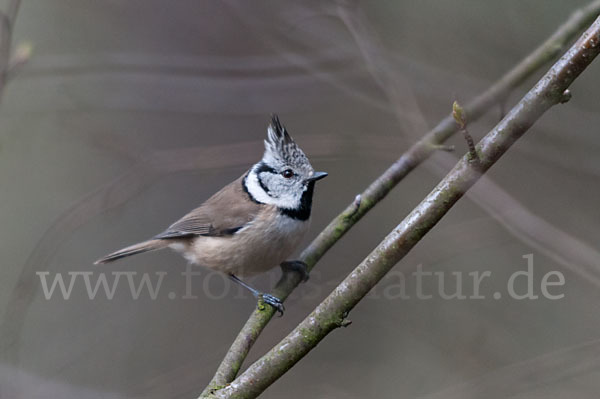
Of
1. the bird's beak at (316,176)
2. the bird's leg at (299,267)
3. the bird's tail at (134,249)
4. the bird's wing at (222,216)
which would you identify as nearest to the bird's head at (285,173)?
the bird's beak at (316,176)

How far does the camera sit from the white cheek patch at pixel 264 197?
14.4ft

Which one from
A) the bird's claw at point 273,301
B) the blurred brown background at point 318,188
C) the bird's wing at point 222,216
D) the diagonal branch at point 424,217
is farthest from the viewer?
the bird's wing at point 222,216

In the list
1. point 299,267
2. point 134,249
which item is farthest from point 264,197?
point 134,249

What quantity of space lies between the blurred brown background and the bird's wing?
0.31 m

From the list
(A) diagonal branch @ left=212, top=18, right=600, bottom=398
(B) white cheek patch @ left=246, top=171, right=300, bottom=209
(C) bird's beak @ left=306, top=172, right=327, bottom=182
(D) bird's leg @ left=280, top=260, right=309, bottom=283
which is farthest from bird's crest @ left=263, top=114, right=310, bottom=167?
(A) diagonal branch @ left=212, top=18, right=600, bottom=398

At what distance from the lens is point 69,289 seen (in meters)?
6.38

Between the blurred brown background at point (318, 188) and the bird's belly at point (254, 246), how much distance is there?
0.34 metres

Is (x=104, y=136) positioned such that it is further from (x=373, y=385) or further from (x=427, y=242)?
(x=373, y=385)

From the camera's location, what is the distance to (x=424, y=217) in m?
2.37

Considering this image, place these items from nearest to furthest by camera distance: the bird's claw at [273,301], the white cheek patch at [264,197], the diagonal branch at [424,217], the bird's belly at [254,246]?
the diagonal branch at [424,217]
the bird's claw at [273,301]
the bird's belly at [254,246]
the white cheek patch at [264,197]

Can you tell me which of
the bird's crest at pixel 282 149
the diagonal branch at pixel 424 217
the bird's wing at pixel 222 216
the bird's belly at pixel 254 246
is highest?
the bird's crest at pixel 282 149

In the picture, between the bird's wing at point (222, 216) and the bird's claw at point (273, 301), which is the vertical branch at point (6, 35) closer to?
the bird's claw at point (273, 301)

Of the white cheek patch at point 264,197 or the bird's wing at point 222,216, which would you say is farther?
the bird's wing at point 222,216

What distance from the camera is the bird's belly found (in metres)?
4.23
